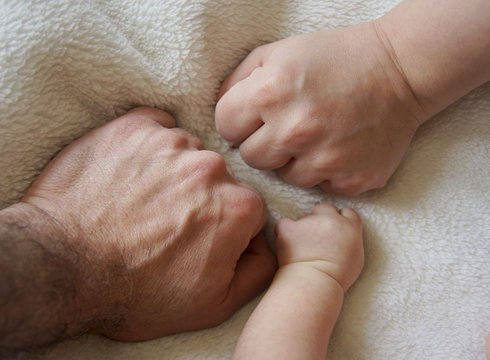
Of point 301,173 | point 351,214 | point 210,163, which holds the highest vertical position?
point 210,163

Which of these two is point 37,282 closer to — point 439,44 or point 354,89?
point 354,89

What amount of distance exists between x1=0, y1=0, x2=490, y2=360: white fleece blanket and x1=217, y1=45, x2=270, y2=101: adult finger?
15 mm

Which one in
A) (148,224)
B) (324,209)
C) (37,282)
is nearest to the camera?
(37,282)

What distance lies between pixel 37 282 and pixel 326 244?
0.41 metres

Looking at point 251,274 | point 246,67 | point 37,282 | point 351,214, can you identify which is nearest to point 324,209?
point 351,214

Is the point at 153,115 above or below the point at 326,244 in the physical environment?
above

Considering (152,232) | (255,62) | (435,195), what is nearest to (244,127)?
(255,62)

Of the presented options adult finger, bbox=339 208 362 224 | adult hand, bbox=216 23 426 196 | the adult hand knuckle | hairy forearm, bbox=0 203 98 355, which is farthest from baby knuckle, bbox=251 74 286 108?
hairy forearm, bbox=0 203 98 355

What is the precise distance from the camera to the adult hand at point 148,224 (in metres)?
0.63

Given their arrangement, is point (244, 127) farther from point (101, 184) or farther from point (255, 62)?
point (101, 184)

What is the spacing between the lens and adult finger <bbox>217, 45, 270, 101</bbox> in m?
0.74

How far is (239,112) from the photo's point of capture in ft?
2.30

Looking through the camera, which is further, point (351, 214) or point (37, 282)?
point (351, 214)

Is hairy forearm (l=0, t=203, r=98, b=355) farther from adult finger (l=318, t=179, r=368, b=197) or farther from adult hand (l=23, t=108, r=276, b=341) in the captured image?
adult finger (l=318, t=179, r=368, b=197)
